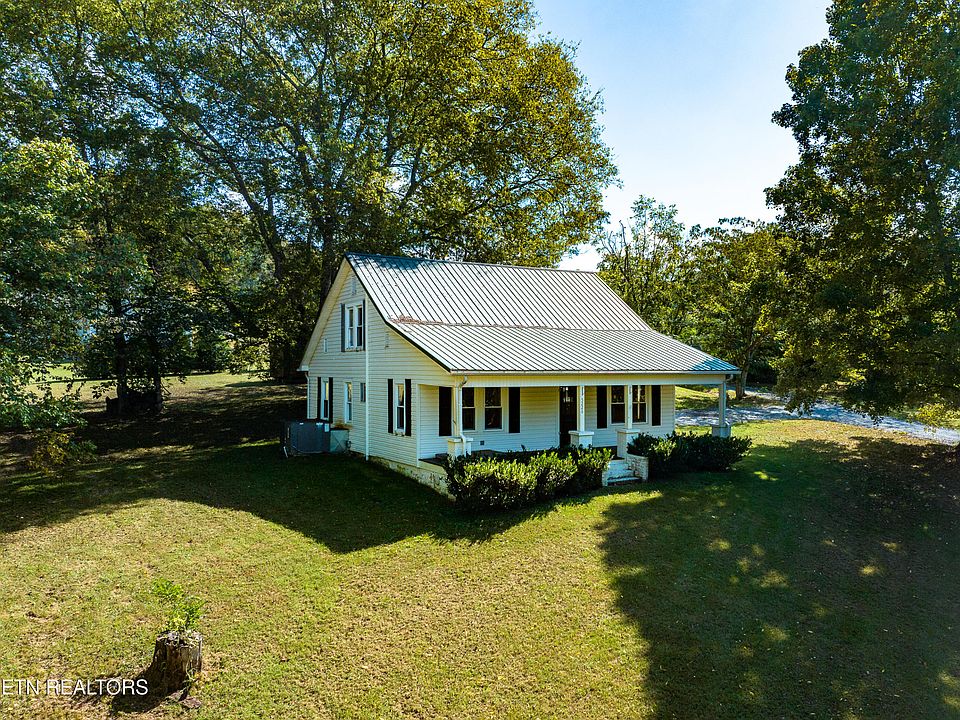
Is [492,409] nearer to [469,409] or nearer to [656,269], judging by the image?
[469,409]

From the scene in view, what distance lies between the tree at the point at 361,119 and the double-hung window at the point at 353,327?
604 centimetres

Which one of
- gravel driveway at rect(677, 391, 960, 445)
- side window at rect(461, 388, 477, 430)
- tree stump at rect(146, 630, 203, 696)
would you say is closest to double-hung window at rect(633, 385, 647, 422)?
side window at rect(461, 388, 477, 430)

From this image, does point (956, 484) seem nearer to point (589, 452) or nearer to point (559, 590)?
point (589, 452)

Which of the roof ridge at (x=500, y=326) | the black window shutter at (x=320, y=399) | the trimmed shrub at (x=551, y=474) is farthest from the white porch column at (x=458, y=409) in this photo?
the black window shutter at (x=320, y=399)

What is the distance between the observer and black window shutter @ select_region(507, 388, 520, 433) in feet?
54.2

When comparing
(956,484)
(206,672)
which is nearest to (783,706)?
(206,672)

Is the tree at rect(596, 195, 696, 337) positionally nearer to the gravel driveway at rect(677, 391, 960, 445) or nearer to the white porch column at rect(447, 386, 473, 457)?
the gravel driveway at rect(677, 391, 960, 445)

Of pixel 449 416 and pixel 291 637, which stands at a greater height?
pixel 449 416

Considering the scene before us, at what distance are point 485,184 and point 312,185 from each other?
9.02 m

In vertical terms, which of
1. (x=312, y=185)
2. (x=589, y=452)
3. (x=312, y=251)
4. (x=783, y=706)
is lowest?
(x=783, y=706)

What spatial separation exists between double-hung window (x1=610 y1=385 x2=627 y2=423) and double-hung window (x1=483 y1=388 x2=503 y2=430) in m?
4.18

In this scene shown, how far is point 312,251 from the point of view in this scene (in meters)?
25.7

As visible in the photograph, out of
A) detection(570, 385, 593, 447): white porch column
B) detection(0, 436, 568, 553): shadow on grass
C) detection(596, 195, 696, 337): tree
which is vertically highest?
detection(596, 195, 696, 337): tree

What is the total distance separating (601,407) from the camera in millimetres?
17953
